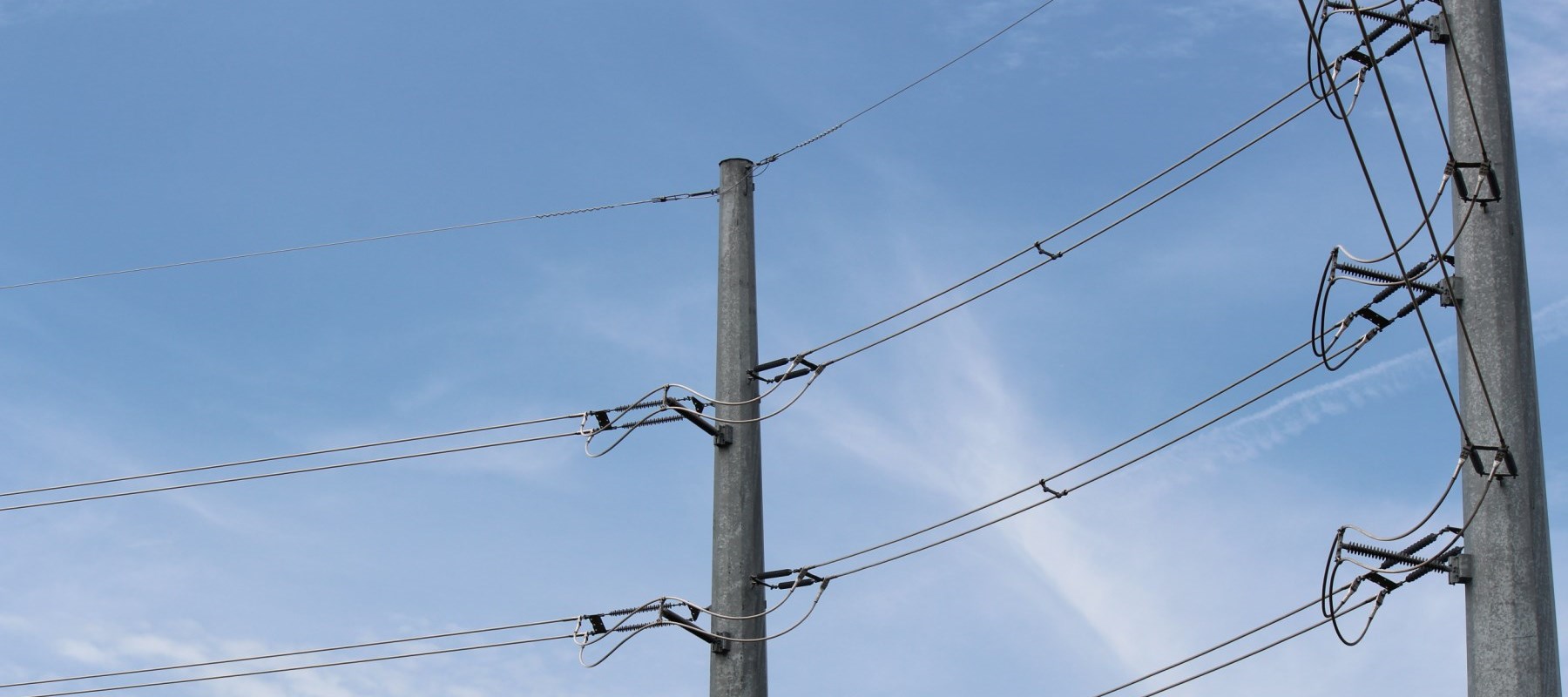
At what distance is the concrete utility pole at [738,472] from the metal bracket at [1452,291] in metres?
6.55

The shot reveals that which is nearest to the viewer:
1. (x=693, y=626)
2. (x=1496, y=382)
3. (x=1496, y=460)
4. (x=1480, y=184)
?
A: (x=1496, y=460)

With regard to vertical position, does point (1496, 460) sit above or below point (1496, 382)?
below

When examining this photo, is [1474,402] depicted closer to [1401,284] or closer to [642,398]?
[1401,284]

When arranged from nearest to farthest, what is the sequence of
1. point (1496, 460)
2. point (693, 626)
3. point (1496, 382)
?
point (1496, 460) < point (1496, 382) < point (693, 626)

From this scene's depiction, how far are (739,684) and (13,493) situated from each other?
11381 mm

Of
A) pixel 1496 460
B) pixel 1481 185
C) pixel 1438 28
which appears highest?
pixel 1438 28

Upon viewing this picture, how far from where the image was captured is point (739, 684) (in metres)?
15.6

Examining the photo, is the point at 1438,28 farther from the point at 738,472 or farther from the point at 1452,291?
the point at 738,472

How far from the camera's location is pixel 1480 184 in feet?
39.3

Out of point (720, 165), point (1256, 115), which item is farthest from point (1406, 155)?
point (720, 165)

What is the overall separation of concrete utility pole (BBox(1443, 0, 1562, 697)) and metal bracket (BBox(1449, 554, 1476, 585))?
2 cm

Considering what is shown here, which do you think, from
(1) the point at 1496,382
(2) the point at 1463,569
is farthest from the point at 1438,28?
(2) the point at 1463,569

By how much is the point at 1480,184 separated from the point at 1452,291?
740 mm

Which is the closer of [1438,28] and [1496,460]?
[1496,460]
